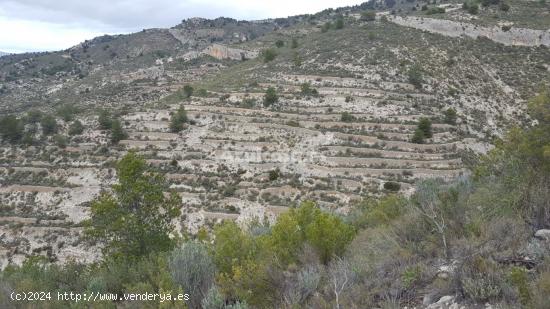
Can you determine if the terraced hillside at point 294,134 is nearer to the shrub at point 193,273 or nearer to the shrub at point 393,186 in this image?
the shrub at point 393,186

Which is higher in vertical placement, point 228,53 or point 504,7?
point 504,7

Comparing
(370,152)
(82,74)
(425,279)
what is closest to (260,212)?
(370,152)

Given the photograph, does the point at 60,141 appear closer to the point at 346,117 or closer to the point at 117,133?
the point at 117,133

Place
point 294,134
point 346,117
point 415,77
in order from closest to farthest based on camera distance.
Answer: point 294,134
point 346,117
point 415,77

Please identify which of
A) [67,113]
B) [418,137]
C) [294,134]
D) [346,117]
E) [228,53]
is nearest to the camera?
[418,137]

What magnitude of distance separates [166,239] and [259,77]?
33.4 metres

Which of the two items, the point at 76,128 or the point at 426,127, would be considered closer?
the point at 426,127

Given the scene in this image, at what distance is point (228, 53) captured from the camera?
79000 mm

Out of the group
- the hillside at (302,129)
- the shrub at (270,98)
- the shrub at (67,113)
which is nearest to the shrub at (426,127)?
the hillside at (302,129)

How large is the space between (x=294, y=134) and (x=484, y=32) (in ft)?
109

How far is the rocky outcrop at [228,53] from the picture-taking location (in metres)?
→ 73.7

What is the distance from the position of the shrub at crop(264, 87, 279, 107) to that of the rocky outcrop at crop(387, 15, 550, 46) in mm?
26777

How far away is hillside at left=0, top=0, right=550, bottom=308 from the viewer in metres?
28.8

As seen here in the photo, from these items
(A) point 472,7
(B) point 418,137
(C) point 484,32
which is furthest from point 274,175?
(A) point 472,7
